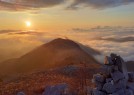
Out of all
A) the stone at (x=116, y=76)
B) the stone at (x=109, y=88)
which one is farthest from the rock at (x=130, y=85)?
the stone at (x=109, y=88)

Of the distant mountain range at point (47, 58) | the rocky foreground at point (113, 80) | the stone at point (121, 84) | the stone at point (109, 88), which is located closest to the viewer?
the stone at point (109, 88)

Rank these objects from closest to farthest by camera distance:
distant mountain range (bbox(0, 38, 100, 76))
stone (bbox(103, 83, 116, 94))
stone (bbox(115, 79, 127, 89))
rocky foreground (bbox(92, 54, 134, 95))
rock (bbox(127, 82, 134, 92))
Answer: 1. stone (bbox(103, 83, 116, 94))
2. rocky foreground (bbox(92, 54, 134, 95))
3. stone (bbox(115, 79, 127, 89))
4. rock (bbox(127, 82, 134, 92))
5. distant mountain range (bbox(0, 38, 100, 76))

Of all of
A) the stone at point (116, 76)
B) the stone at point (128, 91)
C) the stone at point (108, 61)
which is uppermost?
the stone at point (108, 61)

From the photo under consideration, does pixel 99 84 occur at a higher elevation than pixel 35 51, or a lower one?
lower

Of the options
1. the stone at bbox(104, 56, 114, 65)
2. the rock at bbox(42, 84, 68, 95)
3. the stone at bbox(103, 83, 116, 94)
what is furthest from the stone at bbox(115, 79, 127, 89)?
the rock at bbox(42, 84, 68, 95)

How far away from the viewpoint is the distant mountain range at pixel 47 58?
377ft

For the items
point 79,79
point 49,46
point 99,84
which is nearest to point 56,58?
point 49,46

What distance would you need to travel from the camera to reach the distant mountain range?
115000 mm

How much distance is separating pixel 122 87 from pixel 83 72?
149 ft

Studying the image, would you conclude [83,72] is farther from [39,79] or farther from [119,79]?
[119,79]

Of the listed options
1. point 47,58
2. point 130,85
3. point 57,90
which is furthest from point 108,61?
point 47,58

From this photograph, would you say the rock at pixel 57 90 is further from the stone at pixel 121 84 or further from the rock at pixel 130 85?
the stone at pixel 121 84

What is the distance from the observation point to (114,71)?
1698 inches

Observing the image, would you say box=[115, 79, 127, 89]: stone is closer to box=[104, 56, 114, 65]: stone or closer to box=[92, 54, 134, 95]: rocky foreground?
box=[92, 54, 134, 95]: rocky foreground
